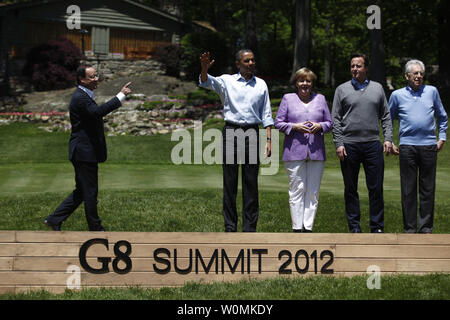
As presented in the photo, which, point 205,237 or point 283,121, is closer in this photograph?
point 205,237

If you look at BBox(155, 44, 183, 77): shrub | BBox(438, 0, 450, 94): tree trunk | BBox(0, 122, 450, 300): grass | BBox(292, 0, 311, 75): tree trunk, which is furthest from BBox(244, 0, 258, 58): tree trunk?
BBox(0, 122, 450, 300): grass

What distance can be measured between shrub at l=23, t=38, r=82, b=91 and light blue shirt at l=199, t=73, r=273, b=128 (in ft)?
90.4

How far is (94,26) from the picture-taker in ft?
128

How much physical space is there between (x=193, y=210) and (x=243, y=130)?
129 inches

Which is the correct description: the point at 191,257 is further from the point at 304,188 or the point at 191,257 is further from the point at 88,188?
the point at 88,188

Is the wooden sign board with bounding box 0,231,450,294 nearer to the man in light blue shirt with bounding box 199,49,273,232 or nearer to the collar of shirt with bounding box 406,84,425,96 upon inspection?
the man in light blue shirt with bounding box 199,49,273,232

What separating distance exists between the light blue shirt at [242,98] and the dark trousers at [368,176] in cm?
103

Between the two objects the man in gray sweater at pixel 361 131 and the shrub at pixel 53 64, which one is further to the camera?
the shrub at pixel 53 64

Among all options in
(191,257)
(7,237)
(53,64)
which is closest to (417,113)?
(191,257)

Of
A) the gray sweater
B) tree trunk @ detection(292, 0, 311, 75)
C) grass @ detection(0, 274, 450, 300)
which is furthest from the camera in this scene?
tree trunk @ detection(292, 0, 311, 75)

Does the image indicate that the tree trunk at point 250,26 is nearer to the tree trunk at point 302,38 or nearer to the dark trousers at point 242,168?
the tree trunk at point 302,38

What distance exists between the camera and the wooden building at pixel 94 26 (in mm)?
36688

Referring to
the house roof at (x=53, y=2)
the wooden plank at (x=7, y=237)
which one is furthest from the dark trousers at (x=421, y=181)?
the house roof at (x=53, y=2)

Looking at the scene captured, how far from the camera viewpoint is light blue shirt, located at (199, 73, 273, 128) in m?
7.08
